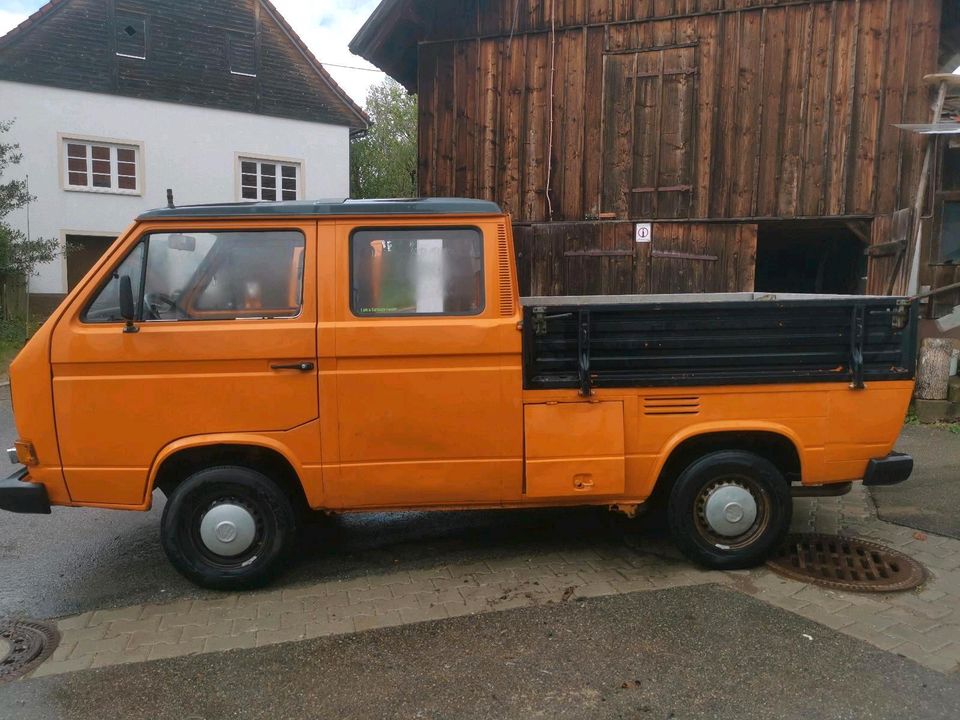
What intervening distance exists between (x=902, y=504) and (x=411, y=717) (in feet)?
14.2

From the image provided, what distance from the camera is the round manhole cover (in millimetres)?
4039

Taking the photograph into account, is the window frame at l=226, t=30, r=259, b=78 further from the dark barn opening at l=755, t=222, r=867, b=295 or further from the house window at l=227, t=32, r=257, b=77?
the dark barn opening at l=755, t=222, r=867, b=295

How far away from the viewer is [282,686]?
312 centimetres

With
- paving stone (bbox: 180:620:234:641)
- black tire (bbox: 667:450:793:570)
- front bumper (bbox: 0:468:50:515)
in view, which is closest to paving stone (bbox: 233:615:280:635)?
paving stone (bbox: 180:620:234:641)

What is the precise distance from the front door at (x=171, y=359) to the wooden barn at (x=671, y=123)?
21.5ft

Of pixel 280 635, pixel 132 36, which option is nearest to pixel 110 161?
pixel 132 36

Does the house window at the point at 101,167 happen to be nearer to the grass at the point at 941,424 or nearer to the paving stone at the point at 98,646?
the paving stone at the point at 98,646

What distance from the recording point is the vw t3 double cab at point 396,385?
3.82m

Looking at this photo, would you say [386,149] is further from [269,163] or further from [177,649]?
[177,649]

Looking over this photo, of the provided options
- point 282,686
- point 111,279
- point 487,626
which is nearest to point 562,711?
point 487,626

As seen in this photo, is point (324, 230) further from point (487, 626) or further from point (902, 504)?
point (902, 504)

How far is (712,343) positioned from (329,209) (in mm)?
2243

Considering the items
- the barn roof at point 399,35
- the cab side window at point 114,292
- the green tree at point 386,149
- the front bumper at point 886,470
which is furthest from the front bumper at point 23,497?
the green tree at point 386,149

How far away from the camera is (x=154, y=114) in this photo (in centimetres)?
2003
